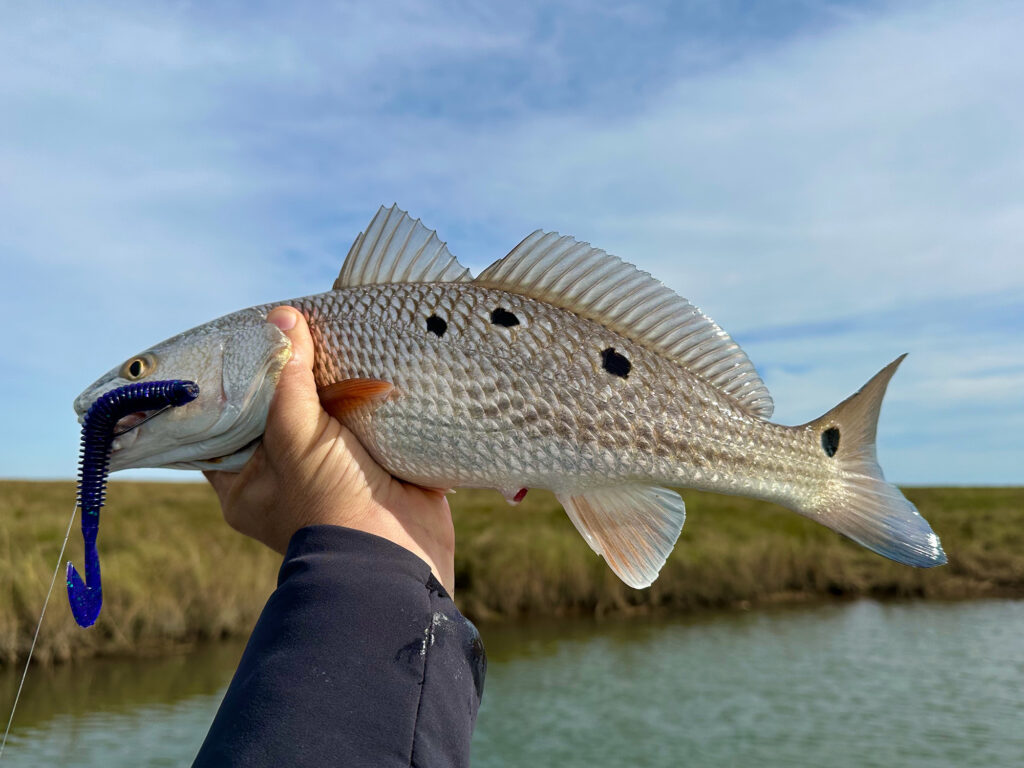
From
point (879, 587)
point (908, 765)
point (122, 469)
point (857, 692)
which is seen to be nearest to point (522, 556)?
point (857, 692)

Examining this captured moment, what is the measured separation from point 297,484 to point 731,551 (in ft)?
69.5

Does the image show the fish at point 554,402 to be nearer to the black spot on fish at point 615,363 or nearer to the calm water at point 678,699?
the black spot on fish at point 615,363

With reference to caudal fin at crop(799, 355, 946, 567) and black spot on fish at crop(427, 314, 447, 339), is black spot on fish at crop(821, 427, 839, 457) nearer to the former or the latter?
caudal fin at crop(799, 355, 946, 567)

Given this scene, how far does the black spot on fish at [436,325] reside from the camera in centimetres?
289

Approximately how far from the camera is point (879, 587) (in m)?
24.4

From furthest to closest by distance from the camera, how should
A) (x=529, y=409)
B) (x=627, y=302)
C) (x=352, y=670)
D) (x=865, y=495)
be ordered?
(x=627, y=302)
(x=865, y=495)
(x=529, y=409)
(x=352, y=670)

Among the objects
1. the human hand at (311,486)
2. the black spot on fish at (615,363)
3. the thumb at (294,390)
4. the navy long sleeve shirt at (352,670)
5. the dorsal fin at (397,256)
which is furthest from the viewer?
the dorsal fin at (397,256)

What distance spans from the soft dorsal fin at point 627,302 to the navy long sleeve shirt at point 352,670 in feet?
3.73

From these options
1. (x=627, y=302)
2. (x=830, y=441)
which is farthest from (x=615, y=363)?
(x=830, y=441)

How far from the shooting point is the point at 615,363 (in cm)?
288

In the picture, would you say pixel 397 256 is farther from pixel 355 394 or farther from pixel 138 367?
pixel 138 367

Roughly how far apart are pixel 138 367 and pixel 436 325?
117 cm

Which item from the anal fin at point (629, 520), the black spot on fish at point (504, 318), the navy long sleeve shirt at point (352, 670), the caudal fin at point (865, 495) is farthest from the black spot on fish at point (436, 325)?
the caudal fin at point (865, 495)

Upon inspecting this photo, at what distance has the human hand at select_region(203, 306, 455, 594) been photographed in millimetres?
2638
